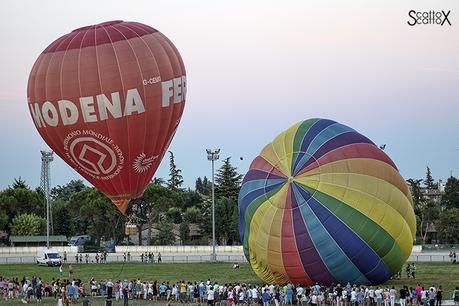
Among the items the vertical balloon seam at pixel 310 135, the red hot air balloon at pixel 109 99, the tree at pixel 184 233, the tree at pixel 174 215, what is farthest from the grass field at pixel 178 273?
the tree at pixel 174 215

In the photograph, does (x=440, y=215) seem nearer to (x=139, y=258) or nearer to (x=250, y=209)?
(x=139, y=258)

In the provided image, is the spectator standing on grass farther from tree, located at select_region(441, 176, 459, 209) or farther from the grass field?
tree, located at select_region(441, 176, 459, 209)

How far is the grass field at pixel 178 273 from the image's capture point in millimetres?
40519

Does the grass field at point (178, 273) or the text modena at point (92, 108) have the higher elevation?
the text modena at point (92, 108)

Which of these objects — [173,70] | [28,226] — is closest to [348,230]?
[173,70]

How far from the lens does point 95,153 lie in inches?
1395

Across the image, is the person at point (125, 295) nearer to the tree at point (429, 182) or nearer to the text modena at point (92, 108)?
the text modena at point (92, 108)

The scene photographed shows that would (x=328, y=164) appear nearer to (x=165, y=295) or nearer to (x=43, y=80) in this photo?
(x=165, y=295)

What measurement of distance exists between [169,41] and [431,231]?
72.7 meters

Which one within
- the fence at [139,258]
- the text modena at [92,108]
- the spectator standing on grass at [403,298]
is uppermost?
the text modena at [92,108]

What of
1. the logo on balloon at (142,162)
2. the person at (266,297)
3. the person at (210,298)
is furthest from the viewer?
the logo on balloon at (142,162)

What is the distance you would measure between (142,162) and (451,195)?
80.1m

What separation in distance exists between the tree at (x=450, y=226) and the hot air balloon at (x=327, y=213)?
48177 millimetres

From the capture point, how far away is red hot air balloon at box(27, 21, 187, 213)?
3450 cm
